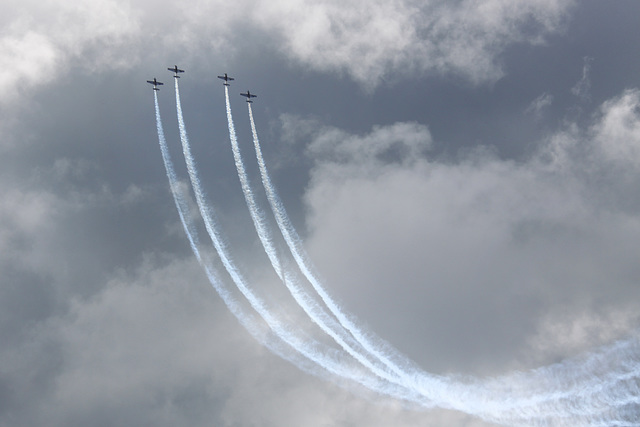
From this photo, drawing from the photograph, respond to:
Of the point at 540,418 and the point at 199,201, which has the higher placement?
the point at 199,201

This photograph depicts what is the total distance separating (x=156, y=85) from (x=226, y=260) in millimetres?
33311

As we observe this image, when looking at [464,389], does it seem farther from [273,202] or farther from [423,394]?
[273,202]

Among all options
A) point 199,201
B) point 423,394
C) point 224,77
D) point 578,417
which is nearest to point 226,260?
point 199,201

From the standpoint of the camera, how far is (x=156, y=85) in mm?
84188

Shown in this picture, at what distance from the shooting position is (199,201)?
2640 inches

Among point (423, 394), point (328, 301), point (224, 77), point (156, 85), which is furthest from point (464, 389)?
point (156, 85)

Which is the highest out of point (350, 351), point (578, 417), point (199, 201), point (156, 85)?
point (156, 85)

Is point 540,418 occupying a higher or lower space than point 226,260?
lower

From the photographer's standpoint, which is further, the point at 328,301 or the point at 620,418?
the point at 328,301

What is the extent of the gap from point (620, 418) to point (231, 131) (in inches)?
1988

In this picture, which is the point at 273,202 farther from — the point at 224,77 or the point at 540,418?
the point at 540,418

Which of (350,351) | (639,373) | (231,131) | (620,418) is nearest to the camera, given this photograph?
(639,373)

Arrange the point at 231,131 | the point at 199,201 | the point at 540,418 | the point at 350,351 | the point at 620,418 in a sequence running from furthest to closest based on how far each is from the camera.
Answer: the point at 231,131 → the point at 199,201 → the point at 350,351 → the point at 540,418 → the point at 620,418

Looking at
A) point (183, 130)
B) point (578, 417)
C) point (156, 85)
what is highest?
point (156, 85)
